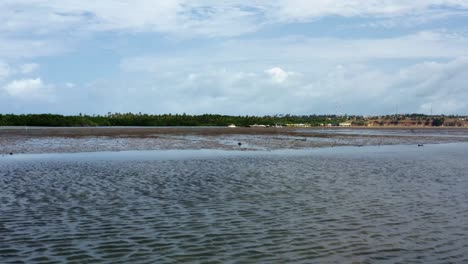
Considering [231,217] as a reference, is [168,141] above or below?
above

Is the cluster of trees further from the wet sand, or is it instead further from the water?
the water

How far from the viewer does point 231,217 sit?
1365 centimetres

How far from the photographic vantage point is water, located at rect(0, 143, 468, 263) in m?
10.2

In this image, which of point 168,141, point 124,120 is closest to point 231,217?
point 168,141

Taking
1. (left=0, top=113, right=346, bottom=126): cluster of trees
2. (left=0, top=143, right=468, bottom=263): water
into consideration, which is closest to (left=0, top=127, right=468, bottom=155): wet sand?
(left=0, top=143, right=468, bottom=263): water

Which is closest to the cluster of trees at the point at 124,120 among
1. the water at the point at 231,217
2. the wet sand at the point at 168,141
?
the wet sand at the point at 168,141

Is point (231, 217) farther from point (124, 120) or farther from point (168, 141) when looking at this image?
point (124, 120)

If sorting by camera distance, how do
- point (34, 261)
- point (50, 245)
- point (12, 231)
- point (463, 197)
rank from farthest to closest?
point (463, 197) → point (12, 231) → point (50, 245) → point (34, 261)

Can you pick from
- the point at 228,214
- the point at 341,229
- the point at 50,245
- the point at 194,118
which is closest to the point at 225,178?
the point at 228,214

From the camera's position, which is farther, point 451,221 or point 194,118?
point 194,118

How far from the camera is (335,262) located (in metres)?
9.55

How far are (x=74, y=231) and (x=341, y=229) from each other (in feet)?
20.6

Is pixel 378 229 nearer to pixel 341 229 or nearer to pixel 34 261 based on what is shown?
pixel 341 229

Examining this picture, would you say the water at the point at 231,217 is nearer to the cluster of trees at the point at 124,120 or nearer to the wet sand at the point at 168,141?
the wet sand at the point at 168,141
